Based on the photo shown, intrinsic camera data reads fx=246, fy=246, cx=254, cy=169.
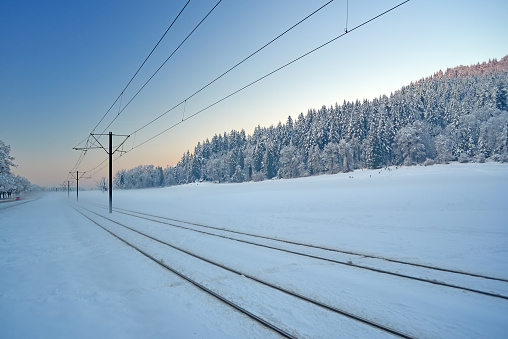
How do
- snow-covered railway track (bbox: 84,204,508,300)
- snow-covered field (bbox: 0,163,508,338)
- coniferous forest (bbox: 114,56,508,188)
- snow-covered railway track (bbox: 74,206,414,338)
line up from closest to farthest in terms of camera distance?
1. snow-covered railway track (bbox: 74,206,414,338)
2. snow-covered field (bbox: 0,163,508,338)
3. snow-covered railway track (bbox: 84,204,508,300)
4. coniferous forest (bbox: 114,56,508,188)

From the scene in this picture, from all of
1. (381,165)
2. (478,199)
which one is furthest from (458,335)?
(381,165)

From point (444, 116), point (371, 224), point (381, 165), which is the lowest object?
point (371, 224)

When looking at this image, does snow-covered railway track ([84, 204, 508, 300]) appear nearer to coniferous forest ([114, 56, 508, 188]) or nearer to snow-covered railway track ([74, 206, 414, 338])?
snow-covered railway track ([74, 206, 414, 338])

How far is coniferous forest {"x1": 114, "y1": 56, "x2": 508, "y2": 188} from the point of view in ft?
256

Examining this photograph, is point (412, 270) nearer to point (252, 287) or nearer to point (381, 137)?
point (252, 287)

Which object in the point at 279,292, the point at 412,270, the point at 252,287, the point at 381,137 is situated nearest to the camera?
the point at 279,292

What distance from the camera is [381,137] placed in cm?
Answer: 8681

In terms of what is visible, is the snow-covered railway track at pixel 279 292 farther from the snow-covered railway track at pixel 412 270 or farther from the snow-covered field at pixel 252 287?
the snow-covered railway track at pixel 412 270

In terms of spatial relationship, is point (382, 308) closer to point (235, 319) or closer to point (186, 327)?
point (235, 319)

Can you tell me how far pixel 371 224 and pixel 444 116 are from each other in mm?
123938

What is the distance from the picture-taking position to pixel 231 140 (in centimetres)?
15312

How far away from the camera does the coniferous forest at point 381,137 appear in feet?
256

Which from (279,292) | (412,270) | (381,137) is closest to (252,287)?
(279,292)

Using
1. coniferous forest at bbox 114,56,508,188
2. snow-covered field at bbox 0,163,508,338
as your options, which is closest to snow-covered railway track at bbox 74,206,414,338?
snow-covered field at bbox 0,163,508,338
